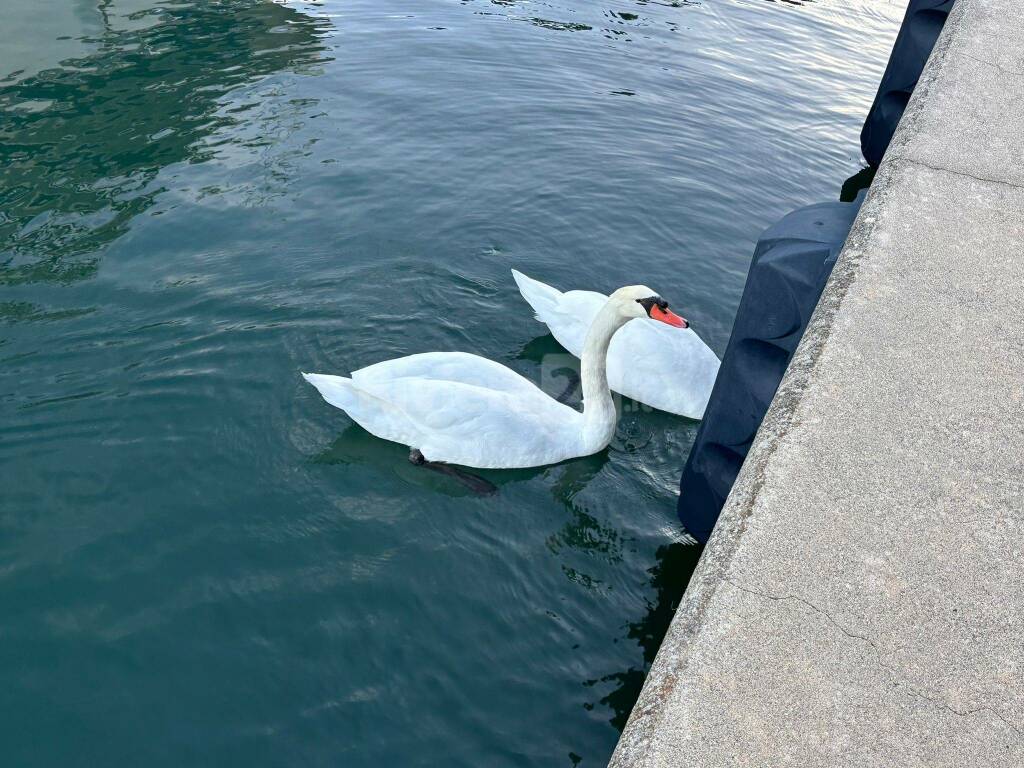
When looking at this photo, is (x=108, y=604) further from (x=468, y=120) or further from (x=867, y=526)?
(x=468, y=120)

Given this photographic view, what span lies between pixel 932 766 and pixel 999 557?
0.77 m

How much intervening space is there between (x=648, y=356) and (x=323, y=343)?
2532 millimetres

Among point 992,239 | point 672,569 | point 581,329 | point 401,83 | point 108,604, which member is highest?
point 992,239

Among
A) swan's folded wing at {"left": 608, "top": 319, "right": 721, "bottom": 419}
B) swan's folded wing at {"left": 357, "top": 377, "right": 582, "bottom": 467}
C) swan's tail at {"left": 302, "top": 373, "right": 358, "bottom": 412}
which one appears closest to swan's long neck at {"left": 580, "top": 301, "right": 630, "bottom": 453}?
swan's folded wing at {"left": 357, "top": 377, "right": 582, "bottom": 467}

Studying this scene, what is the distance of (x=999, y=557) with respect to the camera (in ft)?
8.71

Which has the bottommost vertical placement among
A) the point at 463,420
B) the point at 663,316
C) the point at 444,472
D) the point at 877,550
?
the point at 444,472

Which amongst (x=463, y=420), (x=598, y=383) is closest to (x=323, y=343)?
(x=463, y=420)

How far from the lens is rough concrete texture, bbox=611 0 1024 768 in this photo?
87.0 inches

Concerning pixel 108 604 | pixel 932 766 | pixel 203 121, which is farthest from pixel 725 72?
pixel 932 766

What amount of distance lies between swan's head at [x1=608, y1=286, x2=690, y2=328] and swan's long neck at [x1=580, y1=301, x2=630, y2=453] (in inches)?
6.5

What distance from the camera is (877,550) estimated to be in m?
2.65

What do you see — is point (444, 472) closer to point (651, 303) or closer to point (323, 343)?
point (323, 343)

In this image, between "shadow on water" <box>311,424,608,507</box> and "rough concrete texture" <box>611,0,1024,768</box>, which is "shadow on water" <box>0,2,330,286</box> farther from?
"rough concrete texture" <box>611,0,1024,768</box>

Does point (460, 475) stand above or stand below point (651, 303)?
below
